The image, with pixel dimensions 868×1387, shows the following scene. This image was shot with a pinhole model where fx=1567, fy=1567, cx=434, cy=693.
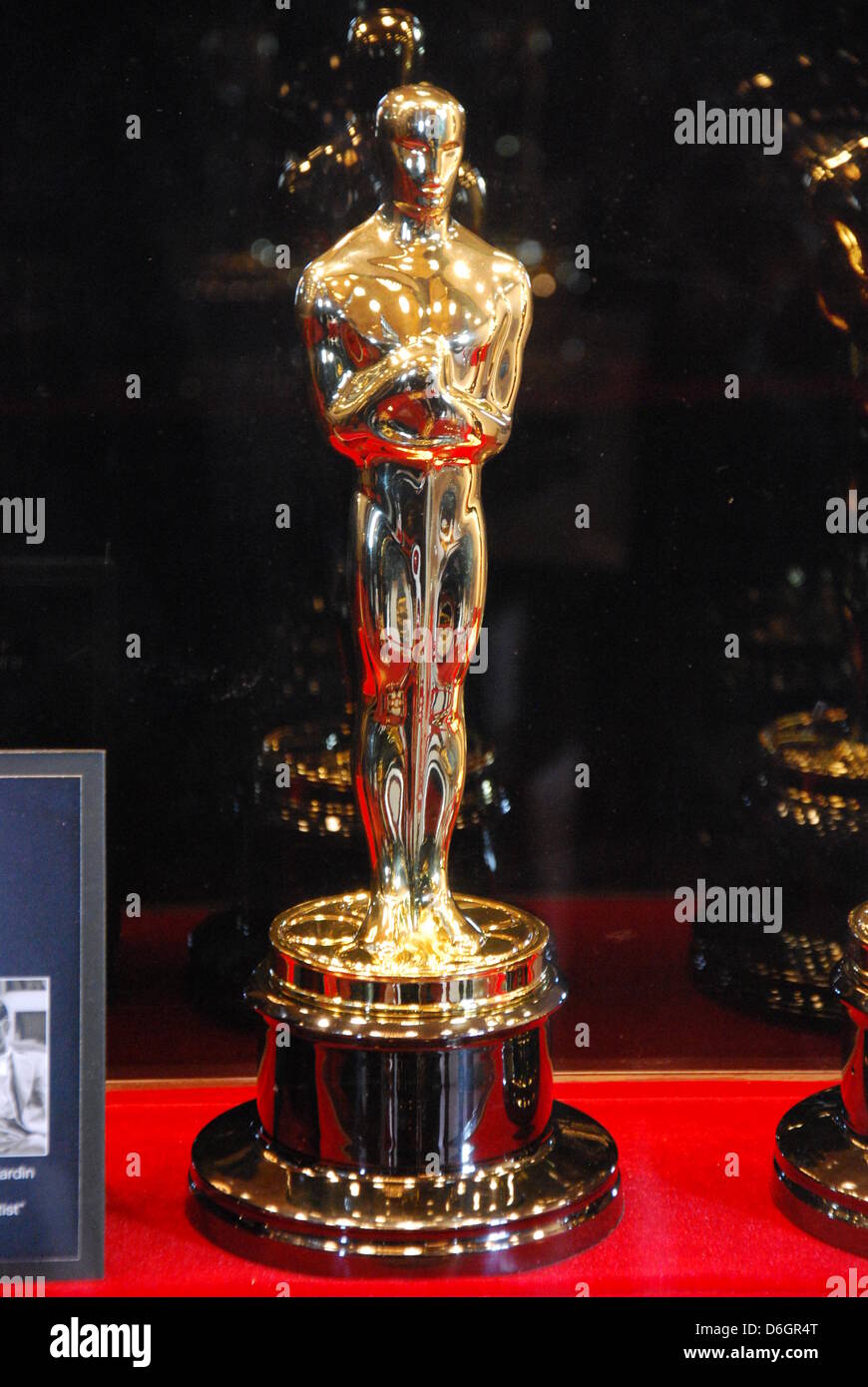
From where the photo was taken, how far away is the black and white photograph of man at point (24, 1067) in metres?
1.16

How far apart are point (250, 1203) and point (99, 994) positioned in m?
0.22

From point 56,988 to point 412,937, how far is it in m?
0.31

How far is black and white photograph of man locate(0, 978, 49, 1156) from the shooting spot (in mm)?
1163

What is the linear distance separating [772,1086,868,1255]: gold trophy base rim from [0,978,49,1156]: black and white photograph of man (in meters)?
0.62

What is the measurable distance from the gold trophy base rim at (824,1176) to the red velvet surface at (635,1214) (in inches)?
0.5

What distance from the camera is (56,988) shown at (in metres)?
1.17

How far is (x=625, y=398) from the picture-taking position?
1.60 m

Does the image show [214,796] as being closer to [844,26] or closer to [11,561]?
[11,561]

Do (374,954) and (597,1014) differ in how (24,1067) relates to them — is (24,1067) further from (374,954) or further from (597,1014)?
(597,1014)
